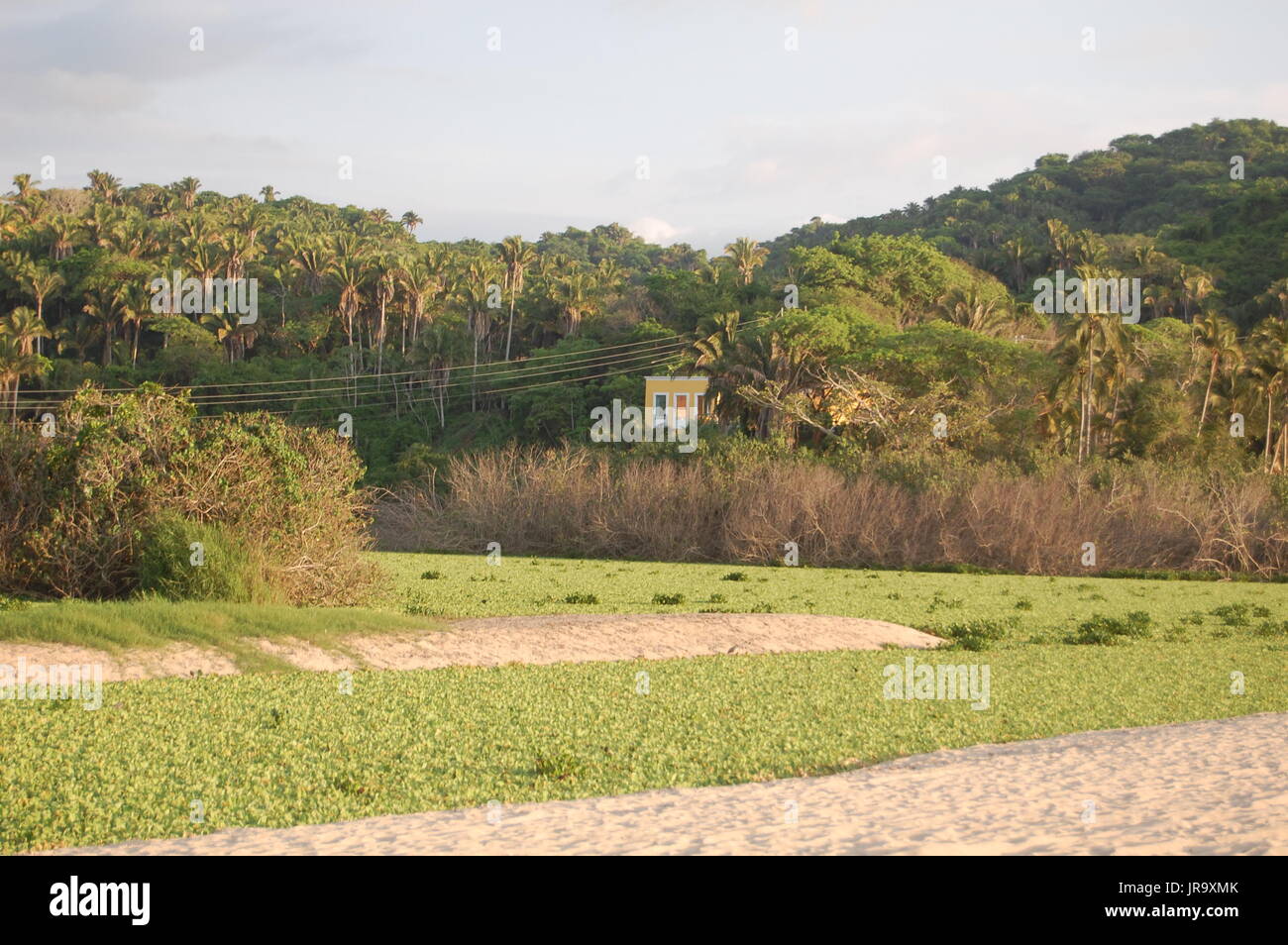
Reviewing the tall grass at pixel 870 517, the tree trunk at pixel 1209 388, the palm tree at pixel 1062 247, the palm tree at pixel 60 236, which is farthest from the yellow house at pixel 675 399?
the palm tree at pixel 60 236

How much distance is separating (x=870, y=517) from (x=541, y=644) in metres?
27.4

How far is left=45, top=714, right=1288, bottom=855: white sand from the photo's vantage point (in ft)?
23.0

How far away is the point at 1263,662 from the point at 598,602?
494 inches

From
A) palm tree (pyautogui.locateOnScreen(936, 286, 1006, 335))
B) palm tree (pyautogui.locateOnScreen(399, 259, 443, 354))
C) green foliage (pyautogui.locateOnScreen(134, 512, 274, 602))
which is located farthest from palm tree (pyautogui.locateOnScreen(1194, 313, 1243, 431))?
green foliage (pyautogui.locateOnScreen(134, 512, 274, 602))

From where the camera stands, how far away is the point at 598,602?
25.5m

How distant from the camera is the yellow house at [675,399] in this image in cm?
7138

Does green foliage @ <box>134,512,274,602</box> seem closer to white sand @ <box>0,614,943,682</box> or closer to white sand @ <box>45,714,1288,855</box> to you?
white sand @ <box>0,614,943,682</box>

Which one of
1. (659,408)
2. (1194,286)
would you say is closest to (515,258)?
(659,408)

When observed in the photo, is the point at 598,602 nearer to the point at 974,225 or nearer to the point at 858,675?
A: the point at 858,675

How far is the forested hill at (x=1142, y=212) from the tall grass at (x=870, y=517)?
43769 millimetres

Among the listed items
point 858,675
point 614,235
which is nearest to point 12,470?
point 858,675

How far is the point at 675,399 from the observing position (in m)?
73.6

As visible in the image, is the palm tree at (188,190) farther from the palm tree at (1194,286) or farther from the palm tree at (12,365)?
the palm tree at (1194,286)

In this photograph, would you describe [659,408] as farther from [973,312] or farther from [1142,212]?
[1142,212]
